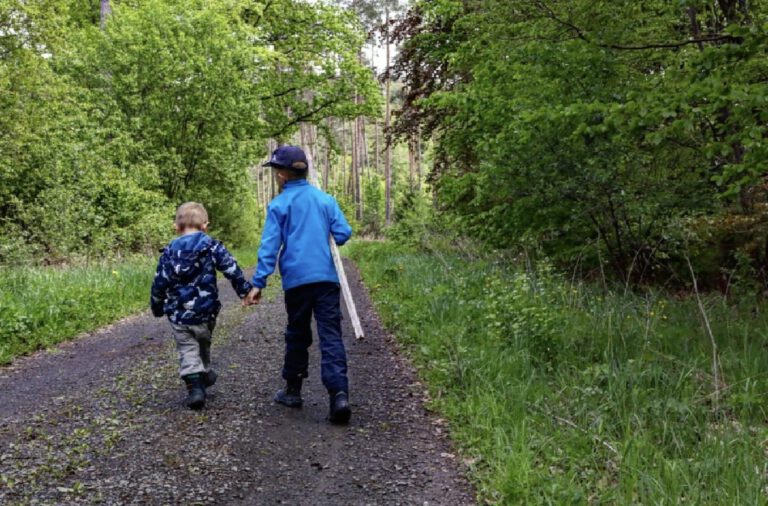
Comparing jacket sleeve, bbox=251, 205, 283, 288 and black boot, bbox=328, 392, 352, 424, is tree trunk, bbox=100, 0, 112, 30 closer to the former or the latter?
jacket sleeve, bbox=251, 205, 283, 288

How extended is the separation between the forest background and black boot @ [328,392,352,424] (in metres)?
0.77

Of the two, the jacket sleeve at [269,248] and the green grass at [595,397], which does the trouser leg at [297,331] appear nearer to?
the jacket sleeve at [269,248]

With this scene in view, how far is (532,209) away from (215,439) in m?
5.89

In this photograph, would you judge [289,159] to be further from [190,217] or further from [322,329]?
[322,329]

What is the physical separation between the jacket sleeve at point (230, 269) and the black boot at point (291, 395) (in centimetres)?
82

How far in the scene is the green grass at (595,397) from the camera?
2951mm

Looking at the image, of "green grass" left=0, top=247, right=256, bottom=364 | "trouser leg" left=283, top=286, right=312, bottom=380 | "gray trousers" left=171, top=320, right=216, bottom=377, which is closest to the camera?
"trouser leg" left=283, top=286, right=312, bottom=380

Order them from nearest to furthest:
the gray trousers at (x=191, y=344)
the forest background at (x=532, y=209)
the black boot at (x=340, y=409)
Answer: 1. the forest background at (x=532, y=209)
2. the black boot at (x=340, y=409)
3. the gray trousers at (x=191, y=344)

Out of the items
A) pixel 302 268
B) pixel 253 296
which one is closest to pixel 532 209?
pixel 302 268

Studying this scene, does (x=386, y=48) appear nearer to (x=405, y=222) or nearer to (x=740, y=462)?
(x=405, y=222)

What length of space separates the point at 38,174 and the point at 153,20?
19.4 ft

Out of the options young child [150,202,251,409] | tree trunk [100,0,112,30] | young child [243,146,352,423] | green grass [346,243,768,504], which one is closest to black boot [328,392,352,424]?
young child [243,146,352,423]

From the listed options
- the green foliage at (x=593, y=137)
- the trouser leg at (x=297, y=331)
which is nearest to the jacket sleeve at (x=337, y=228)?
the trouser leg at (x=297, y=331)

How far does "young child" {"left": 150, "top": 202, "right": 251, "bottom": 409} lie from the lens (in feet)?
15.7
